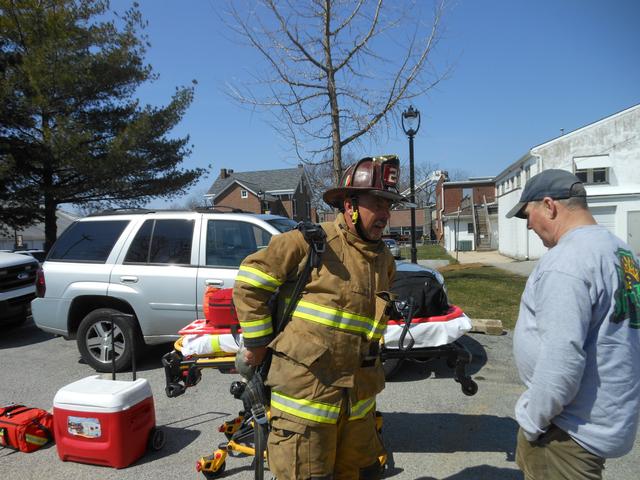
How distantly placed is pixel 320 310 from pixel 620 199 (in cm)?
2371

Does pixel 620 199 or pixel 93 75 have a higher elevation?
pixel 93 75

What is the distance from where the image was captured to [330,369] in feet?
6.98

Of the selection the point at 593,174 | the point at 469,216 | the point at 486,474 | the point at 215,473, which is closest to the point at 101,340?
the point at 215,473

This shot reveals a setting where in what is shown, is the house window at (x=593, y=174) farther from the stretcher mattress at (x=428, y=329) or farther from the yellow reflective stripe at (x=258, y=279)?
the yellow reflective stripe at (x=258, y=279)

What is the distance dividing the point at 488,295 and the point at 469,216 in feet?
94.3

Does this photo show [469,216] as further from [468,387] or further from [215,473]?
[215,473]

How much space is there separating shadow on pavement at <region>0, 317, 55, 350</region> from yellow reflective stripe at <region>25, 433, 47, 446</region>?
4.45m

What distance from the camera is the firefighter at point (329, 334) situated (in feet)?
6.84

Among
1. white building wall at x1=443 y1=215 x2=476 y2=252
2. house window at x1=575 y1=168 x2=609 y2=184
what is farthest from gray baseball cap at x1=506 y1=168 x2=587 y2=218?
white building wall at x1=443 y1=215 x2=476 y2=252

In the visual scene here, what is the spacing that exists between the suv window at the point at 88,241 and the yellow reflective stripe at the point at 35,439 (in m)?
2.42

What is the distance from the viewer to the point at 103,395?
10.6ft

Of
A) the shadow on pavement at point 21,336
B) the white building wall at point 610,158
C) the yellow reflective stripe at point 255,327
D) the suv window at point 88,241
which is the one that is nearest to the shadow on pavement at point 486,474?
the yellow reflective stripe at point 255,327

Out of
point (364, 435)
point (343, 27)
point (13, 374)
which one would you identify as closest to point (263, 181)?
point (343, 27)

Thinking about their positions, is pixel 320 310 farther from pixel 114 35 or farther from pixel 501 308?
pixel 114 35
